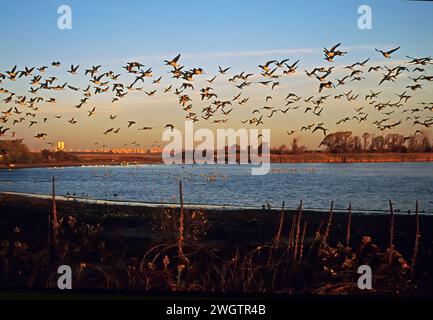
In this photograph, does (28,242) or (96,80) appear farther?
(96,80)

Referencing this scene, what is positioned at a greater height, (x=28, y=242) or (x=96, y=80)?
(x=96, y=80)

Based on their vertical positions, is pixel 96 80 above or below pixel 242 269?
above
